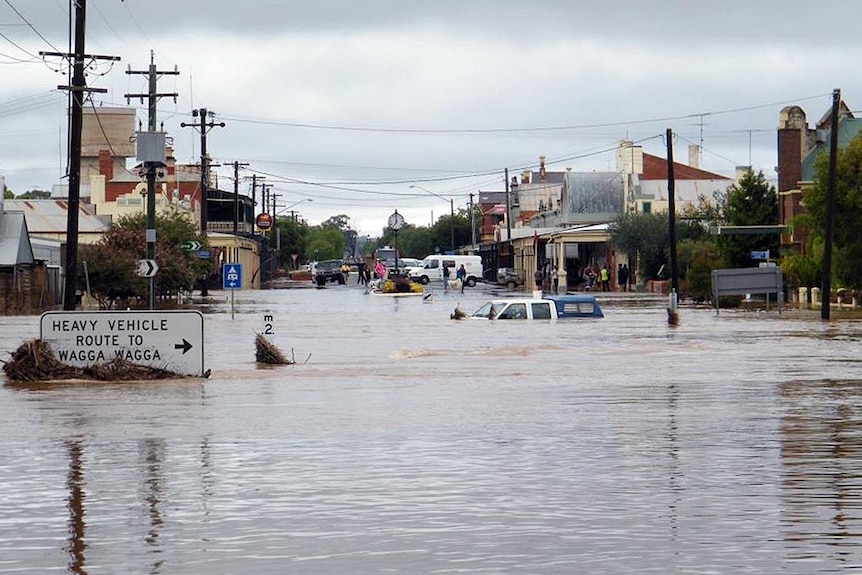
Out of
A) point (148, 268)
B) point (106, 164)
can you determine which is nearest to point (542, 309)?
point (148, 268)

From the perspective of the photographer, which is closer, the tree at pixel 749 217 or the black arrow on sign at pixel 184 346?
the black arrow on sign at pixel 184 346

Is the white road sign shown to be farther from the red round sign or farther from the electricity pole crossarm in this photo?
the red round sign

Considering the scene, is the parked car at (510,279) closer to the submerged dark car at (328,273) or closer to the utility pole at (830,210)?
the submerged dark car at (328,273)

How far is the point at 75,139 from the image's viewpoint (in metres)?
43.8

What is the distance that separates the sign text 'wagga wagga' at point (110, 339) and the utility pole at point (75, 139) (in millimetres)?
16624

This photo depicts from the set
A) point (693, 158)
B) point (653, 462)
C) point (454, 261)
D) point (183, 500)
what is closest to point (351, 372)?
point (653, 462)

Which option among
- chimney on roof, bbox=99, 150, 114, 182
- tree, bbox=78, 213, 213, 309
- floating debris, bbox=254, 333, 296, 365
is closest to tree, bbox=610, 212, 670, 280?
tree, bbox=78, 213, 213, 309

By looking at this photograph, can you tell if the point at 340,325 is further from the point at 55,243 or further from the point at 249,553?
the point at 249,553

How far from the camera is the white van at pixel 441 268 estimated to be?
11825 cm

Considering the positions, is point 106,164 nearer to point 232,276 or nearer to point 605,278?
point 605,278

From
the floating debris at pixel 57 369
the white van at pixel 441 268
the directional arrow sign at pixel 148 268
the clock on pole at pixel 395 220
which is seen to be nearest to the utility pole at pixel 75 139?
the directional arrow sign at pixel 148 268

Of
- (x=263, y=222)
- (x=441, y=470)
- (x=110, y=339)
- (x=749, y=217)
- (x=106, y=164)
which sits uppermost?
(x=106, y=164)

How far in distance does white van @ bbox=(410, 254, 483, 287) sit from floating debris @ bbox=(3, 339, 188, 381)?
3579 inches

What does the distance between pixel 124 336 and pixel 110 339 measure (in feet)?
0.81
